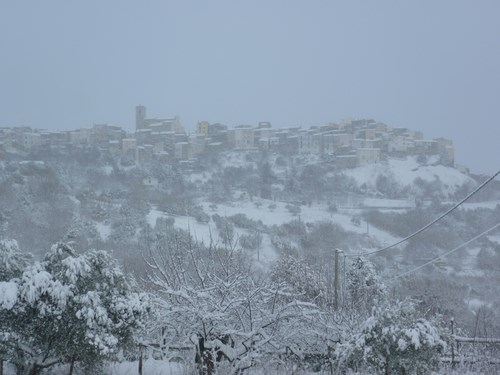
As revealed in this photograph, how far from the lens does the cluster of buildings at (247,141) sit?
71062 millimetres

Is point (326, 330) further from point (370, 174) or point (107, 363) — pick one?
point (370, 174)

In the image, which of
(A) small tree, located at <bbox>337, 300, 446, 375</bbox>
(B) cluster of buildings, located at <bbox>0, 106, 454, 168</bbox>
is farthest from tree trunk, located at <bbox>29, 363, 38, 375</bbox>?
(B) cluster of buildings, located at <bbox>0, 106, 454, 168</bbox>

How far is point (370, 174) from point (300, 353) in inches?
2329

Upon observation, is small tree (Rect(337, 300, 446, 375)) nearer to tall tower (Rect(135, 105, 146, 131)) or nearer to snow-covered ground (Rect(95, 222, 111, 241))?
snow-covered ground (Rect(95, 222, 111, 241))

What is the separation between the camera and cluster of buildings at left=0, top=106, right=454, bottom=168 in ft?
233

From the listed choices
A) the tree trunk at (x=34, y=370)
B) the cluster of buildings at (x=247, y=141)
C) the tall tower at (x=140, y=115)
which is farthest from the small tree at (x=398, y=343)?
the tall tower at (x=140, y=115)

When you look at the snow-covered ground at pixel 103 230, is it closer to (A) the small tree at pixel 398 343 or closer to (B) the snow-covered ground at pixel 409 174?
(A) the small tree at pixel 398 343

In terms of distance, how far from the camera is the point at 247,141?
79875mm

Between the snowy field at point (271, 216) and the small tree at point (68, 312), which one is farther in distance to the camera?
the snowy field at point (271, 216)

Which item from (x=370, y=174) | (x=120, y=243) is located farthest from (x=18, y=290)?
(x=370, y=174)

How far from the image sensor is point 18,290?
570 centimetres

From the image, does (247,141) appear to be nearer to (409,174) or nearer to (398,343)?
(409,174)

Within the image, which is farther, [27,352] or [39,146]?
[39,146]

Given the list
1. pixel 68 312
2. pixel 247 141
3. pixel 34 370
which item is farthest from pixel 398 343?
pixel 247 141
